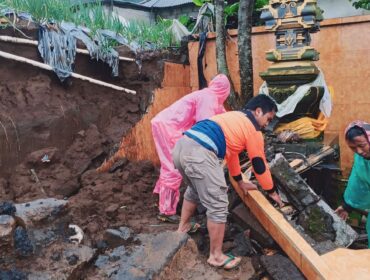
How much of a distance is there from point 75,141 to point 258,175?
122 inches

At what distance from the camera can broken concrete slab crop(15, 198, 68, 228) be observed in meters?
3.43

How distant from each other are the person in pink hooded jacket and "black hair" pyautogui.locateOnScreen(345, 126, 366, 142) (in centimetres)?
177

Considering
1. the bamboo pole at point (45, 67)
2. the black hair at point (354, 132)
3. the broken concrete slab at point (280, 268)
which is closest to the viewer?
the broken concrete slab at point (280, 268)

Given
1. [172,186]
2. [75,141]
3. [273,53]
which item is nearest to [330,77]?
[273,53]

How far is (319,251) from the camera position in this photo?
3447 mm

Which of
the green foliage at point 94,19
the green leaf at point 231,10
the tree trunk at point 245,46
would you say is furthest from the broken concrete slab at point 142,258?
the green leaf at point 231,10

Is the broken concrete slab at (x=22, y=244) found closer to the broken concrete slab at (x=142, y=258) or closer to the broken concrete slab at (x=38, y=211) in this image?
the broken concrete slab at (x=38, y=211)

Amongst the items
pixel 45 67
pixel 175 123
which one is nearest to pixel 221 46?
pixel 175 123

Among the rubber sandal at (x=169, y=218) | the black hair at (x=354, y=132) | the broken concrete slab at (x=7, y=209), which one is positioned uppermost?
the black hair at (x=354, y=132)

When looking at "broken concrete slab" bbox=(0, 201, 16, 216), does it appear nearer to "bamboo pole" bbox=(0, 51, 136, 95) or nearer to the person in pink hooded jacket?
the person in pink hooded jacket

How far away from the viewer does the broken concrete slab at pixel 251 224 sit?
3.86 meters

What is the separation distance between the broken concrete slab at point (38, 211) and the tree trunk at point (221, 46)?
14.6 ft

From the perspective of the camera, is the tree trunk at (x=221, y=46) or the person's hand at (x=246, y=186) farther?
the tree trunk at (x=221, y=46)

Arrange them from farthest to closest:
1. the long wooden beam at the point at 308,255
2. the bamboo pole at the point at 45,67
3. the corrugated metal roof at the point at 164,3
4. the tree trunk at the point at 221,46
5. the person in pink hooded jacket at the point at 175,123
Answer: the corrugated metal roof at the point at 164,3
the tree trunk at the point at 221,46
the bamboo pole at the point at 45,67
the person in pink hooded jacket at the point at 175,123
the long wooden beam at the point at 308,255
